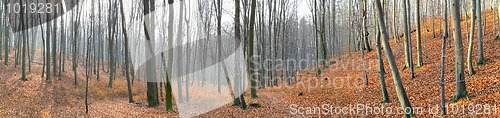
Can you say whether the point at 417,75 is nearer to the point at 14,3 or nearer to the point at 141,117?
the point at 141,117

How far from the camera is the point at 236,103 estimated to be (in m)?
13.7

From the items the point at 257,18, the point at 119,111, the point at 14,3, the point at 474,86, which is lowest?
the point at 119,111

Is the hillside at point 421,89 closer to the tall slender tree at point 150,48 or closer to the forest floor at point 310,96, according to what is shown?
the forest floor at point 310,96

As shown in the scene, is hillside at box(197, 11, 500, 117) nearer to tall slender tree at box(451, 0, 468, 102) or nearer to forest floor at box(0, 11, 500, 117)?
forest floor at box(0, 11, 500, 117)

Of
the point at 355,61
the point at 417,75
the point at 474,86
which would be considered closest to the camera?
the point at 474,86

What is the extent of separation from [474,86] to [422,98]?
61.8 inches

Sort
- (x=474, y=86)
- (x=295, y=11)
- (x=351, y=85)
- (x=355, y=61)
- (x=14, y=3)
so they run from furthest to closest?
(x=295, y=11), (x=355, y=61), (x=14, y=3), (x=351, y=85), (x=474, y=86)

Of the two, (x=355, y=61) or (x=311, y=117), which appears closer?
(x=311, y=117)

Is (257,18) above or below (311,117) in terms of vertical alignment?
above

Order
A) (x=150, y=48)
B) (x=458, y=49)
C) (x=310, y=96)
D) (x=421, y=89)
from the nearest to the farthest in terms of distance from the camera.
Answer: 1. (x=458, y=49)
2. (x=421, y=89)
3. (x=150, y=48)
4. (x=310, y=96)

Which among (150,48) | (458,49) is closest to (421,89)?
(458,49)

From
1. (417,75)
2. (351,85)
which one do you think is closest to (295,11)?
(351,85)

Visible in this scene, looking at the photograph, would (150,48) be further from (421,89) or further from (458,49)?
(458,49)

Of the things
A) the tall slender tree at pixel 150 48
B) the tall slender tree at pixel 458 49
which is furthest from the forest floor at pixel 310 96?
the tall slender tree at pixel 150 48
